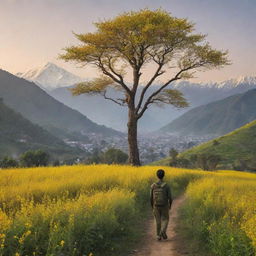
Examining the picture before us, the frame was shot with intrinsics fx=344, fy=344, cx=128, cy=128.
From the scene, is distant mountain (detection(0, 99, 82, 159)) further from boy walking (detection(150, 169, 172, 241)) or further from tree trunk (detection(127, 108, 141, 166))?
boy walking (detection(150, 169, 172, 241))

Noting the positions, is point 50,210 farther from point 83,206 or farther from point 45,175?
point 45,175

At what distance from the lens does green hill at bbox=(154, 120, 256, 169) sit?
381ft

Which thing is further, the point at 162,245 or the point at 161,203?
the point at 161,203

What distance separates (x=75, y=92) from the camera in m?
28.4

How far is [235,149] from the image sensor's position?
131 metres

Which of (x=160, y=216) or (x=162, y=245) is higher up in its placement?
(x=160, y=216)

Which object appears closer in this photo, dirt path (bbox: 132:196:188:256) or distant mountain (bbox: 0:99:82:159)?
dirt path (bbox: 132:196:188:256)

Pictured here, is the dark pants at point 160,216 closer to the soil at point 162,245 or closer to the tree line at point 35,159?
the soil at point 162,245

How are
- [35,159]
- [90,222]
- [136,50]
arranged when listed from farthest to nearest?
[35,159]
[136,50]
[90,222]

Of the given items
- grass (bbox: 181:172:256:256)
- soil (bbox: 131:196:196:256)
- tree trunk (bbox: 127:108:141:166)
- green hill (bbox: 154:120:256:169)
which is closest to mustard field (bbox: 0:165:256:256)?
grass (bbox: 181:172:256:256)

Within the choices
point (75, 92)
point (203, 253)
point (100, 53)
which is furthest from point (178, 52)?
point (203, 253)

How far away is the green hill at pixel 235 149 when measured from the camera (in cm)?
11619

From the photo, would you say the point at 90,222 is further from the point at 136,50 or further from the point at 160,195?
the point at 136,50

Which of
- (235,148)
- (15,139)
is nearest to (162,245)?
(235,148)
